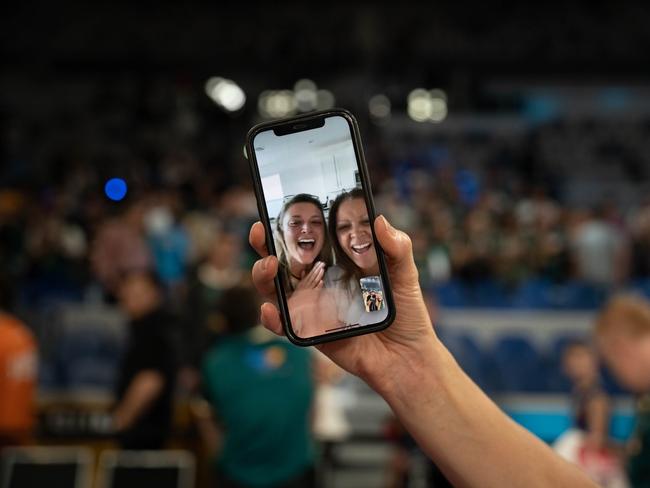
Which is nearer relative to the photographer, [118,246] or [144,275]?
[144,275]

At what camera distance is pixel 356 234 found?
119cm

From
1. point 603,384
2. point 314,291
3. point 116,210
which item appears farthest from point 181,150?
point 314,291

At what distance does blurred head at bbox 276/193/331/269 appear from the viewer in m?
1.20

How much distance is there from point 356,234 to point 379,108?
1663 centimetres

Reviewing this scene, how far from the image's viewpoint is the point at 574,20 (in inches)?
709

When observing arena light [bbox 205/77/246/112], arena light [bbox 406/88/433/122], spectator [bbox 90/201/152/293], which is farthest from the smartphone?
arena light [bbox 406/88/433/122]

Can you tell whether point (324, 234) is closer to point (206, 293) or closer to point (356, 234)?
point (356, 234)

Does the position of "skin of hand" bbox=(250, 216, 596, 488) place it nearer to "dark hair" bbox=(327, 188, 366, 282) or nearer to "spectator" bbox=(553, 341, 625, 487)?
"dark hair" bbox=(327, 188, 366, 282)

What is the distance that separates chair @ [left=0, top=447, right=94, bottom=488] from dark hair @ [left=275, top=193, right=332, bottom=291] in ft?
9.40

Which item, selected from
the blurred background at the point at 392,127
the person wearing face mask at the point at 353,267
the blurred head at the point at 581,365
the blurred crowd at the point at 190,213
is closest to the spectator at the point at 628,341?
the person wearing face mask at the point at 353,267

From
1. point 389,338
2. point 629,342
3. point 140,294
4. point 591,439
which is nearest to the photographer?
point 389,338

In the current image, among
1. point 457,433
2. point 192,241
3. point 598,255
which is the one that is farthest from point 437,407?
point 598,255

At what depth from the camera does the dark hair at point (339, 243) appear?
1.19 meters

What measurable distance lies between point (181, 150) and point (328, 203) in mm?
14810
